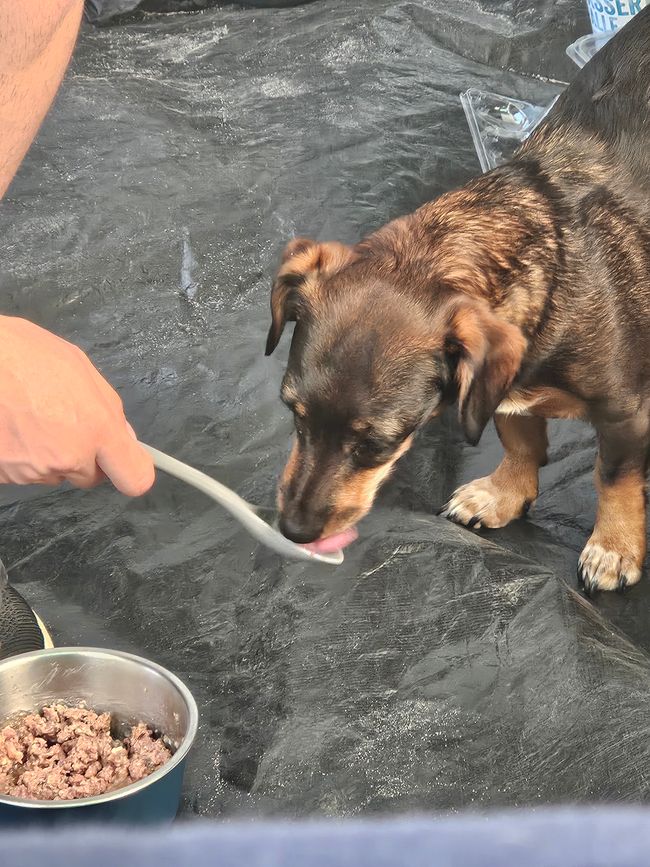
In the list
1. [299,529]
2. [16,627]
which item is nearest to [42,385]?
[16,627]

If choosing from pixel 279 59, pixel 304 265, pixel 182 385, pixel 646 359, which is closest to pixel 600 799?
pixel 646 359

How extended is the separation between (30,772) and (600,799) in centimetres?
113

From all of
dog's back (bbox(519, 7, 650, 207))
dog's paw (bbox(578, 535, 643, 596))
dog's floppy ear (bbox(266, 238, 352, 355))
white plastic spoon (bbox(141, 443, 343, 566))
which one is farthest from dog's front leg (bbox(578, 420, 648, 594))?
dog's floppy ear (bbox(266, 238, 352, 355))

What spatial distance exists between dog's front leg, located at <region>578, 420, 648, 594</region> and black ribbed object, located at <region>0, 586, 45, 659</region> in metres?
1.54

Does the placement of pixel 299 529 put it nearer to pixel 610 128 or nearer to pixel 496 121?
pixel 610 128

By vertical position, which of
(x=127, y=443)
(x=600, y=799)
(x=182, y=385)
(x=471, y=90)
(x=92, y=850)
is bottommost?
(x=182, y=385)

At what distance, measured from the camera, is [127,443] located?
1731 mm

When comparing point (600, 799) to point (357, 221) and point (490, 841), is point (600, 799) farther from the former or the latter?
point (357, 221)

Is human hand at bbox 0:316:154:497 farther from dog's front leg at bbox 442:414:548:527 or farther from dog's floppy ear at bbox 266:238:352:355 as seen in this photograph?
dog's front leg at bbox 442:414:548:527

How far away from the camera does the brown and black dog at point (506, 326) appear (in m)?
2.39

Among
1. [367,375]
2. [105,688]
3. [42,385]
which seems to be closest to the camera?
[42,385]

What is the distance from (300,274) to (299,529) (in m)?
0.68

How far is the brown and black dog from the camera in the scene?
2.39 metres

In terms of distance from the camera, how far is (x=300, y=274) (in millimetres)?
2600
